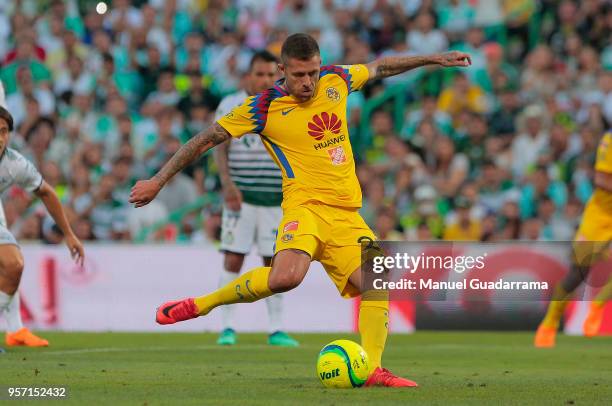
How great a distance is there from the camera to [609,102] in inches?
773

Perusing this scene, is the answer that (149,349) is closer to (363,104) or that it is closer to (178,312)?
(178,312)

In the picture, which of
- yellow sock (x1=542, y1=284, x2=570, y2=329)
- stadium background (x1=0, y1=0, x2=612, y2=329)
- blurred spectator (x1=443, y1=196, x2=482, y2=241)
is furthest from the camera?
stadium background (x1=0, y1=0, x2=612, y2=329)

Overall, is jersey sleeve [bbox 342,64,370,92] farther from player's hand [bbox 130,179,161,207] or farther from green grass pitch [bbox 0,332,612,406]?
green grass pitch [bbox 0,332,612,406]

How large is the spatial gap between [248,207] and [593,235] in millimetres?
3679

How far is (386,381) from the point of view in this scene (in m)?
8.59

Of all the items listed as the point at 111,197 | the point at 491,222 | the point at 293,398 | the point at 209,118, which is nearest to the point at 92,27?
the point at 209,118

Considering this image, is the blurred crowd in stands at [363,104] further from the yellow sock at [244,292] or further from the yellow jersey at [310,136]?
the yellow sock at [244,292]

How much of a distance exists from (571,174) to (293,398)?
11794 millimetres

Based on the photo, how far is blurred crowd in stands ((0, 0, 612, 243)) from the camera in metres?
18.3

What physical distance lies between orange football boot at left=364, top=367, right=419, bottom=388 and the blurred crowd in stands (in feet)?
27.7

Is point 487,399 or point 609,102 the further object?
point 609,102

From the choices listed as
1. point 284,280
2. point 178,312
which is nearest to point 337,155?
point 284,280

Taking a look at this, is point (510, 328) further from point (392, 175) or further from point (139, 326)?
point (139, 326)

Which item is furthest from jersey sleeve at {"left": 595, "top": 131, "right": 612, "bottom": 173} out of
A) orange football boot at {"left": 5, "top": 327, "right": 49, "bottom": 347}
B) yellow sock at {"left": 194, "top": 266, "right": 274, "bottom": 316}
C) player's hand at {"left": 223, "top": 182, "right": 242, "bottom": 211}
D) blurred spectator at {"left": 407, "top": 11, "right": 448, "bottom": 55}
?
blurred spectator at {"left": 407, "top": 11, "right": 448, "bottom": 55}
